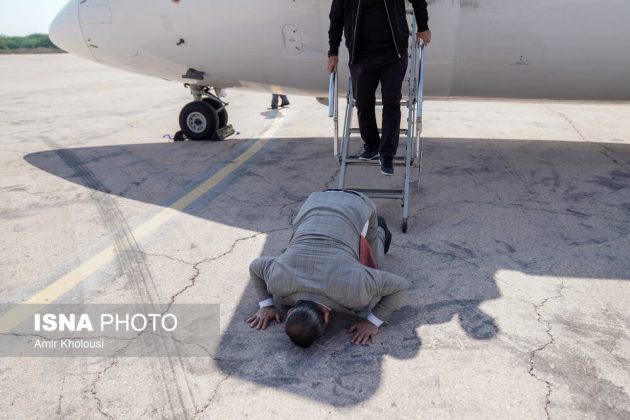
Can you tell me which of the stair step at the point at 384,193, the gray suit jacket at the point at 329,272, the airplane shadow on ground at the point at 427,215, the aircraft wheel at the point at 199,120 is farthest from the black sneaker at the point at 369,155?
the aircraft wheel at the point at 199,120

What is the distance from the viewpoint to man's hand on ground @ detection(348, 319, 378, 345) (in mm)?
3248

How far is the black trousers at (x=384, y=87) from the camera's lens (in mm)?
5133

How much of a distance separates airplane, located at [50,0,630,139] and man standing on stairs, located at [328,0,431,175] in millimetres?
1264

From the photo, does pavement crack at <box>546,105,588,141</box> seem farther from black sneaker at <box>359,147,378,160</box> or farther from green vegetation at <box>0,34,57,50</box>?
green vegetation at <box>0,34,57,50</box>

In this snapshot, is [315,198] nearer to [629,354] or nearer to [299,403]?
[299,403]

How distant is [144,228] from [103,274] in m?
0.99

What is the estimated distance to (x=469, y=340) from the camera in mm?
3266

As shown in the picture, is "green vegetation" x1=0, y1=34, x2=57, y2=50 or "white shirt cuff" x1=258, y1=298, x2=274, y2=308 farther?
"green vegetation" x1=0, y1=34, x2=57, y2=50

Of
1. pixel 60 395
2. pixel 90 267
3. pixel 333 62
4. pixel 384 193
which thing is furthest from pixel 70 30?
pixel 60 395

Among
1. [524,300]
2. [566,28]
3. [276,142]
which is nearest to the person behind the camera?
[524,300]

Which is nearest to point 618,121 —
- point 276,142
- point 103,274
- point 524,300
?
point 276,142

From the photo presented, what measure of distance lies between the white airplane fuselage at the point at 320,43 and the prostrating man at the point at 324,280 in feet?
11.6

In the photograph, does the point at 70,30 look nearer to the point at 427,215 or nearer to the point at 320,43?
the point at 320,43

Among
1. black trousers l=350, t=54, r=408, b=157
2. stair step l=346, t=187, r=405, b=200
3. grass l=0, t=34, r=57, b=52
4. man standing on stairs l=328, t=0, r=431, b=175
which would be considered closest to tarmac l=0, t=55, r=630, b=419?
stair step l=346, t=187, r=405, b=200
